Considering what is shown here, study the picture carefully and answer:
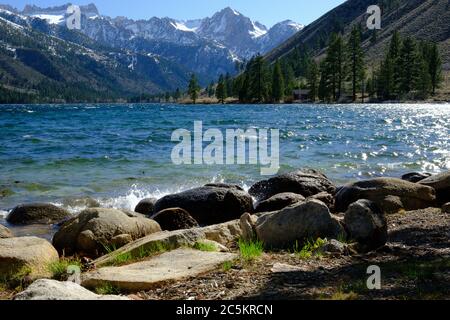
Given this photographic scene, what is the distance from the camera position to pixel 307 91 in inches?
5792

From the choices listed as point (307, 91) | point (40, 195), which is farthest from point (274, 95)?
point (40, 195)

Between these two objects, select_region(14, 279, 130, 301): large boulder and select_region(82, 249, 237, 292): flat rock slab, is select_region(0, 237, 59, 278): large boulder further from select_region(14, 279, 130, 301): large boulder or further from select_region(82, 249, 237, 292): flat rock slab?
select_region(14, 279, 130, 301): large boulder

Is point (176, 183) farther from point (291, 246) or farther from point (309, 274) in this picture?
point (309, 274)

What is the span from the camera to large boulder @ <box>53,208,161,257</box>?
1105cm

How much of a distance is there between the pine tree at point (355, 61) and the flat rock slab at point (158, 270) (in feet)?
419

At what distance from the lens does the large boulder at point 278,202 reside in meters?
15.4

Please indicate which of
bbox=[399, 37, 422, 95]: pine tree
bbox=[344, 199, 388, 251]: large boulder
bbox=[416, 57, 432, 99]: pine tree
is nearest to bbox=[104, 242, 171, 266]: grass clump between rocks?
bbox=[344, 199, 388, 251]: large boulder

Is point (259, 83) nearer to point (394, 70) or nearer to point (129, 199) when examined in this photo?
point (394, 70)

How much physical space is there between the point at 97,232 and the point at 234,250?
341 centimetres

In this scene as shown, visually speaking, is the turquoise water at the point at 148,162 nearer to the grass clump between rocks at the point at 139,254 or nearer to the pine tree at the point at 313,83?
the grass clump between rocks at the point at 139,254

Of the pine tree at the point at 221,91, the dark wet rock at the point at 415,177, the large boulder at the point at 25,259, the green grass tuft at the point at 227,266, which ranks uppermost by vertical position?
the pine tree at the point at 221,91

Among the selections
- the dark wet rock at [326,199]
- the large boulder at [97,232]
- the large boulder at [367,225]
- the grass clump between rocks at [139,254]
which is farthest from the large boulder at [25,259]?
the dark wet rock at [326,199]

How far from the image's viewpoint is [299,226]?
31.7 ft
